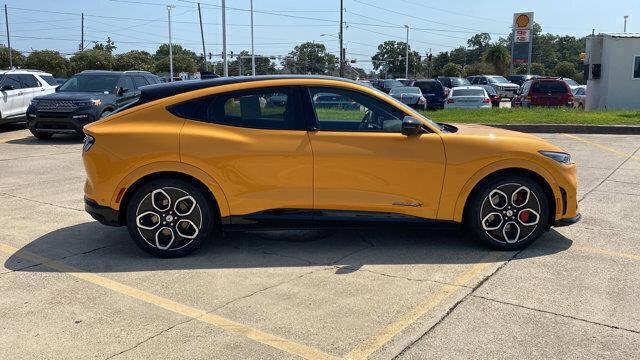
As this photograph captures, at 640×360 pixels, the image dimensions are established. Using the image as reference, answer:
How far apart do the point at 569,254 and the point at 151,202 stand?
12.7 ft

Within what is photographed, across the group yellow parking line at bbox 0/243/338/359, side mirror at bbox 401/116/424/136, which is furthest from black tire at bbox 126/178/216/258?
side mirror at bbox 401/116/424/136

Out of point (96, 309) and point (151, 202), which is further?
point (151, 202)

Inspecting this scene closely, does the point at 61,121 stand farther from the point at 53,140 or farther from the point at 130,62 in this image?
the point at 130,62

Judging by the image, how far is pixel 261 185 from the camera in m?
5.05

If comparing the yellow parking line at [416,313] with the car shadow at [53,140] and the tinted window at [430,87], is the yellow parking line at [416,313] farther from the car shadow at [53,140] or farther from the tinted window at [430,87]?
the tinted window at [430,87]

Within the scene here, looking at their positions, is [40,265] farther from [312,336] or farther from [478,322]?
[478,322]

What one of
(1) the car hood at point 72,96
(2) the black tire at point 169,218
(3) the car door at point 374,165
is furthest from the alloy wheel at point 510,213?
(1) the car hood at point 72,96

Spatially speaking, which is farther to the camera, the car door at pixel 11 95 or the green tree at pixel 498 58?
the green tree at pixel 498 58

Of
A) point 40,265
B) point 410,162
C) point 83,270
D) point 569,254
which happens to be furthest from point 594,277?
point 40,265

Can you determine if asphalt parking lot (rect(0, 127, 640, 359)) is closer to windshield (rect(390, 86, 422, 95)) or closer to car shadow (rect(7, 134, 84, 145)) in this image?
car shadow (rect(7, 134, 84, 145))

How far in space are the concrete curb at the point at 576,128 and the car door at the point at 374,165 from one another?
10.4m

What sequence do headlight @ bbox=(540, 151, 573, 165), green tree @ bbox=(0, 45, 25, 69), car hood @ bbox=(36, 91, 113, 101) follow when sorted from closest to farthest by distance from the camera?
headlight @ bbox=(540, 151, 573, 165) → car hood @ bbox=(36, 91, 113, 101) → green tree @ bbox=(0, 45, 25, 69)

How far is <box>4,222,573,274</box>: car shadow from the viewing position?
4992 mm

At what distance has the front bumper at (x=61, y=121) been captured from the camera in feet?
43.9
